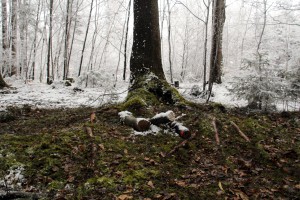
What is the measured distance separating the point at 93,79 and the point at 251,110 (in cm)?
947

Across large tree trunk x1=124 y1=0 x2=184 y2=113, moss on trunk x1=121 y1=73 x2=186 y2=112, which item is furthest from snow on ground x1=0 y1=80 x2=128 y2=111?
large tree trunk x1=124 y1=0 x2=184 y2=113

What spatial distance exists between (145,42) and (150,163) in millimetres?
3788

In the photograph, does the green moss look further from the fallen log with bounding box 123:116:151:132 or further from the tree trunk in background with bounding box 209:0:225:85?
the tree trunk in background with bounding box 209:0:225:85

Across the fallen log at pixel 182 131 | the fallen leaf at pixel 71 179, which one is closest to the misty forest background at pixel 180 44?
the fallen log at pixel 182 131

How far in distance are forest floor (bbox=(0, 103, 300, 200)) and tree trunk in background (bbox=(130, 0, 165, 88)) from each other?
1814mm

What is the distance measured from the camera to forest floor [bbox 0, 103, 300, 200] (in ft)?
9.16

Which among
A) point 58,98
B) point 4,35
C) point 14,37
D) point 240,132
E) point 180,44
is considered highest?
point 180,44

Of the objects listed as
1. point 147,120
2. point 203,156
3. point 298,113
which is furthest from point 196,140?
point 298,113

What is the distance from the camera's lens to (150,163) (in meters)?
3.42

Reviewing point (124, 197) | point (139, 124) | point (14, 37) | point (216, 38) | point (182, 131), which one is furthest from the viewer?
point (14, 37)

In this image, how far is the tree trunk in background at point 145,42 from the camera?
6312 millimetres

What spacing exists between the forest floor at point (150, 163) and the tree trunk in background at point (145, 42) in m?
1.81

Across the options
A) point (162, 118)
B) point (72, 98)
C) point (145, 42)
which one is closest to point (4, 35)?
point (72, 98)

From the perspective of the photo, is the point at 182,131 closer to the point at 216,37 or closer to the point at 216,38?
the point at 216,38
